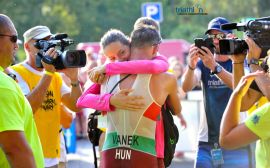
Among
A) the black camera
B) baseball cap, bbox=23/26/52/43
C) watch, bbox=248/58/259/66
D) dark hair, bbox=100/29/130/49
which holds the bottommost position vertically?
watch, bbox=248/58/259/66

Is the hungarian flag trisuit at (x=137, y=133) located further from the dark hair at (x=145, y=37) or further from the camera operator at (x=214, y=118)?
the camera operator at (x=214, y=118)

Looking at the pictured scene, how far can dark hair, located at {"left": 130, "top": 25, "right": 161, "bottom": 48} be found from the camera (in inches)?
237

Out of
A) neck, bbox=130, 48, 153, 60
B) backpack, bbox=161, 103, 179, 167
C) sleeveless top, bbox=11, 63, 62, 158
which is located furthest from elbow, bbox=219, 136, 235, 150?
sleeveless top, bbox=11, 63, 62, 158

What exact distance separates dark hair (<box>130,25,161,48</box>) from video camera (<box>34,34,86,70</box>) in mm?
504

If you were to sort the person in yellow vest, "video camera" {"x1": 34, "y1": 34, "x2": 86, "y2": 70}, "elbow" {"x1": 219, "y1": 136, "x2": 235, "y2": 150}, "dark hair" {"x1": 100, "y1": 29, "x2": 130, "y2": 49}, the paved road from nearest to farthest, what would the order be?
the person in yellow vest → "elbow" {"x1": 219, "y1": 136, "x2": 235, "y2": 150} → "video camera" {"x1": 34, "y1": 34, "x2": 86, "y2": 70} → "dark hair" {"x1": 100, "y1": 29, "x2": 130, "y2": 49} → the paved road

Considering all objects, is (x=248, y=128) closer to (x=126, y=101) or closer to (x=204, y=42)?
(x=126, y=101)

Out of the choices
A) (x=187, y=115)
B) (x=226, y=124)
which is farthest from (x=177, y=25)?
(x=226, y=124)

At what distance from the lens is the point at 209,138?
770 cm

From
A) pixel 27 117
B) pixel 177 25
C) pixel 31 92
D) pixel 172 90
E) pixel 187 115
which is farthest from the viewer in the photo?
pixel 177 25

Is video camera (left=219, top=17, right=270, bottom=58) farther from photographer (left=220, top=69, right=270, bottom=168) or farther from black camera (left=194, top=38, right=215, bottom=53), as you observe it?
black camera (left=194, top=38, right=215, bottom=53)

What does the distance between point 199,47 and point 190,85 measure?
1229mm

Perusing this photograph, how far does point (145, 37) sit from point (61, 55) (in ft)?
2.35

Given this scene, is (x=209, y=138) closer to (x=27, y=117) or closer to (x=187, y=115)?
(x=27, y=117)

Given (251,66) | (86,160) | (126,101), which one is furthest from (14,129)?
(86,160)
